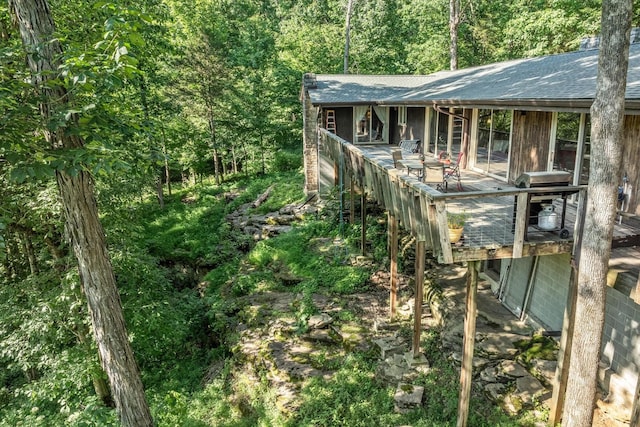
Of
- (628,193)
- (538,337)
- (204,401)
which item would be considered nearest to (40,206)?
(204,401)

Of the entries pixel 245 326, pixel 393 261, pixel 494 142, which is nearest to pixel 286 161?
pixel 245 326

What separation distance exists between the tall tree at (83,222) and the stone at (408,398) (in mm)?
4287

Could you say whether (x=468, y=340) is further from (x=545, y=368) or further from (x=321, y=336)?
(x=321, y=336)

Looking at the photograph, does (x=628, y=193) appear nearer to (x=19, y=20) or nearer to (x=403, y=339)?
(x=403, y=339)

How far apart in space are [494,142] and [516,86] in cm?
161

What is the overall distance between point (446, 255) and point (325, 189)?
12953mm

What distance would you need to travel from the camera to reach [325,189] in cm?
1880

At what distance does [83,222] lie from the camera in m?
5.75

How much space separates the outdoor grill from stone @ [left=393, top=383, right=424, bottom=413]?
11.9 ft

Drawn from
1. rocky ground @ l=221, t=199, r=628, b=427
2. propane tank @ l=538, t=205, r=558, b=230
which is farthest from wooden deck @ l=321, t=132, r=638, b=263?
rocky ground @ l=221, t=199, r=628, b=427

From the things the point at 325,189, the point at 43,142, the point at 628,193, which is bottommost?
the point at 325,189

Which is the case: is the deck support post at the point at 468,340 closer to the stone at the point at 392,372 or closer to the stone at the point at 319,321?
the stone at the point at 392,372

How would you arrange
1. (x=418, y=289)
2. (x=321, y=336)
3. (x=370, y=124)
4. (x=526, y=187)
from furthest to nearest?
(x=370, y=124) < (x=321, y=336) < (x=418, y=289) < (x=526, y=187)

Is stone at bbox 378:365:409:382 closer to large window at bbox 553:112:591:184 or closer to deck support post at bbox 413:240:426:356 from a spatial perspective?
deck support post at bbox 413:240:426:356
